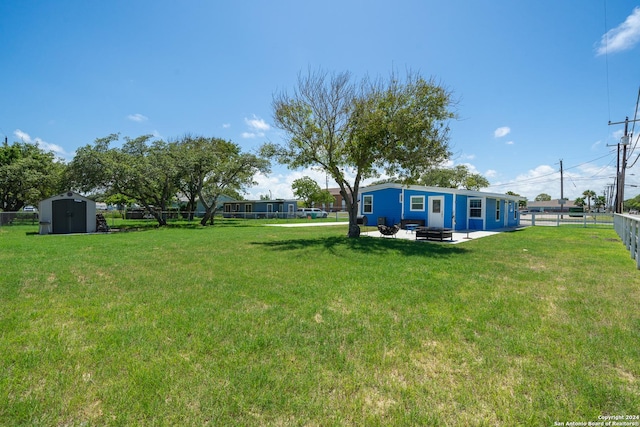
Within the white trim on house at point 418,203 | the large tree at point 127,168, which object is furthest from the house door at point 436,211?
the large tree at point 127,168

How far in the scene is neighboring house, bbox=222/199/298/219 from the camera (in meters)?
39.7

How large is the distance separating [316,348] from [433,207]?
1625 cm

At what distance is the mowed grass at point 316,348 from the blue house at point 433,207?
37.0 feet

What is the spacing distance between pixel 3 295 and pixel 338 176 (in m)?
10.6

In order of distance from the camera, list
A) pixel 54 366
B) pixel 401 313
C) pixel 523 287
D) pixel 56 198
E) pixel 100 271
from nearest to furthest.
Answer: pixel 54 366
pixel 401 313
pixel 523 287
pixel 100 271
pixel 56 198

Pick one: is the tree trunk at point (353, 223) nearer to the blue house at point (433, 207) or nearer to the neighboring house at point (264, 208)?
the blue house at point (433, 207)

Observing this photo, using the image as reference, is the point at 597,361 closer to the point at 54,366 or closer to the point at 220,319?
the point at 220,319

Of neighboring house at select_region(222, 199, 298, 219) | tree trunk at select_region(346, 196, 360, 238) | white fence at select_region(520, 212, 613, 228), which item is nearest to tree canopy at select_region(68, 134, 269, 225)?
neighboring house at select_region(222, 199, 298, 219)

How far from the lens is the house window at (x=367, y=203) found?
21.1 m

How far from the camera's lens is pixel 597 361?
2988mm

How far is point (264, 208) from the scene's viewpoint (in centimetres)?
4291

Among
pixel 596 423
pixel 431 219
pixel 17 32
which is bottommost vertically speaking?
pixel 596 423

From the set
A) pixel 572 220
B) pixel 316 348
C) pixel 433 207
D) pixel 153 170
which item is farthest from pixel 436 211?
pixel 572 220

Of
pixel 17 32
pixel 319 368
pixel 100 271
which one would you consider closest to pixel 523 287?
pixel 319 368
